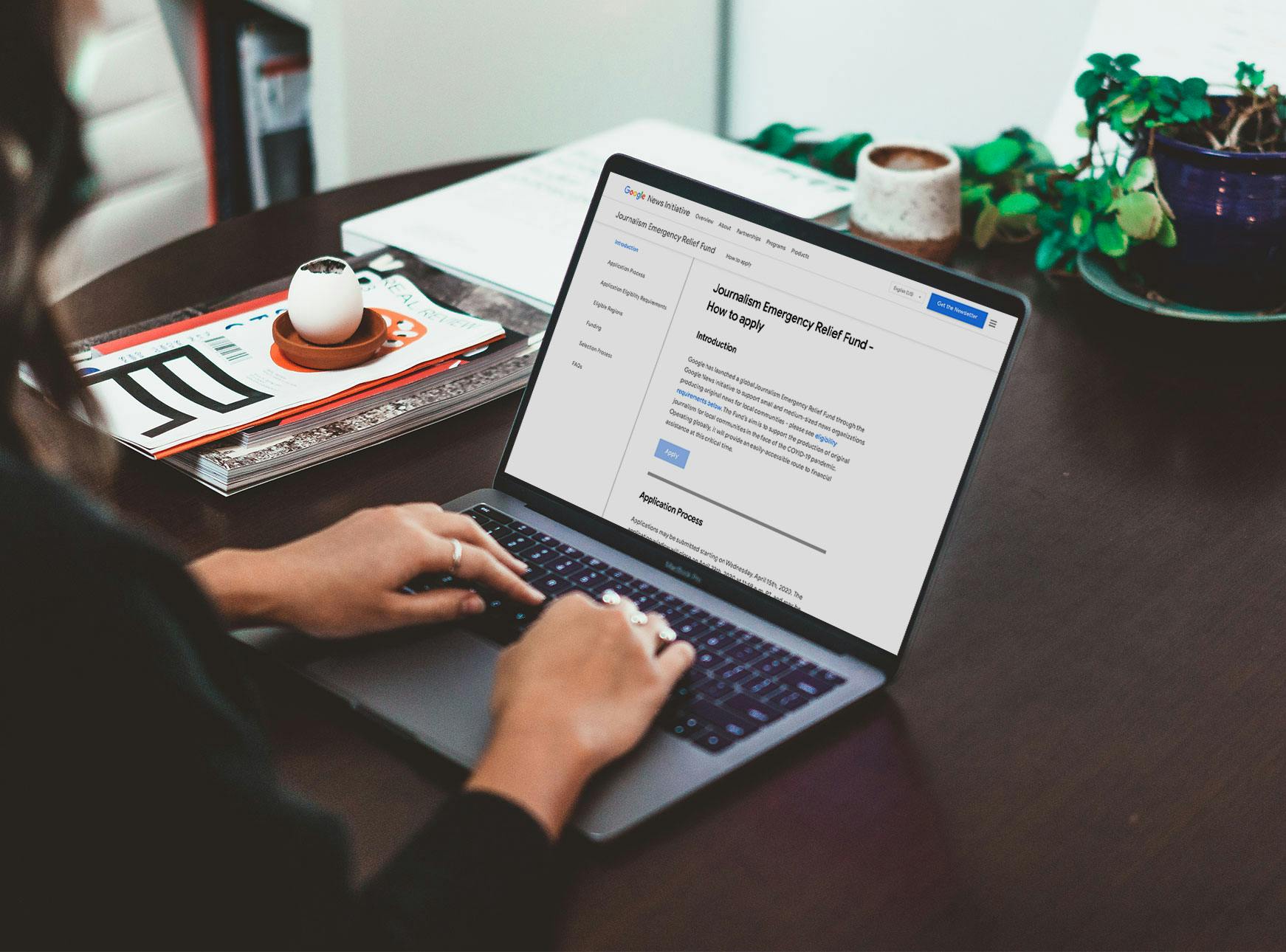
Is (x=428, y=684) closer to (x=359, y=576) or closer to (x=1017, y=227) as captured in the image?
→ (x=359, y=576)

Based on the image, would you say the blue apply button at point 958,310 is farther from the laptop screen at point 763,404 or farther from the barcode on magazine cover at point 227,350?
the barcode on magazine cover at point 227,350

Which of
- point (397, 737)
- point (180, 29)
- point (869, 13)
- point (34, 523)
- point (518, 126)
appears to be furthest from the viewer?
point (180, 29)

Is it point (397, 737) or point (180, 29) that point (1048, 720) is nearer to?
point (397, 737)

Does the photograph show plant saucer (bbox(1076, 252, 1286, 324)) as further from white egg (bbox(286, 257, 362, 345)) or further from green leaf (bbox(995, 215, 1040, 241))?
white egg (bbox(286, 257, 362, 345))

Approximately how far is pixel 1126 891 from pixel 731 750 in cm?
21

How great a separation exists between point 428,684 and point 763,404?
27 cm

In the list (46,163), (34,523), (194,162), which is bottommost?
(194,162)

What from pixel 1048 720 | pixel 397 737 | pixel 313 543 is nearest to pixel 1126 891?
pixel 1048 720

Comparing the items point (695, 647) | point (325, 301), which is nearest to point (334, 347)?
point (325, 301)

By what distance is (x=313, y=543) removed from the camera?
0.82 metres

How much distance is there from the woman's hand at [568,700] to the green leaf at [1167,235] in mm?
691

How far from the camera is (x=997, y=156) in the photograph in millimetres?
1406

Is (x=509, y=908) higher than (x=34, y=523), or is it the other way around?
(x=34, y=523)

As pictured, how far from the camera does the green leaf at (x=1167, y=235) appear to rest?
3.84ft
